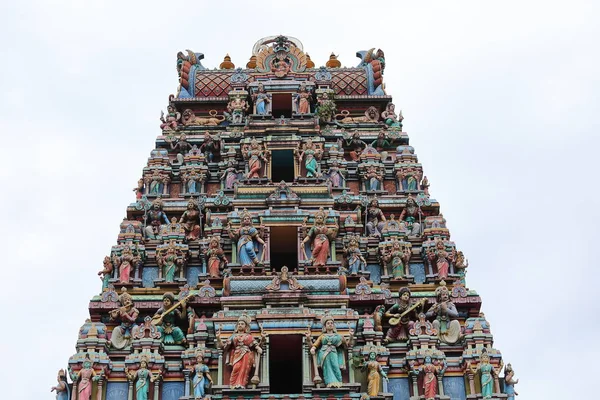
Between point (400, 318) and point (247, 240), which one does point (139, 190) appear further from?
point (400, 318)

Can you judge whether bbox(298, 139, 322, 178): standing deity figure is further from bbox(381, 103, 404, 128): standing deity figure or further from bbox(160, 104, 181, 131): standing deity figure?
bbox(160, 104, 181, 131): standing deity figure

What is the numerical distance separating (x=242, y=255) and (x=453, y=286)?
211 inches

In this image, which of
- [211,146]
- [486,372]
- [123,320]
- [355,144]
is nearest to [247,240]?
[123,320]

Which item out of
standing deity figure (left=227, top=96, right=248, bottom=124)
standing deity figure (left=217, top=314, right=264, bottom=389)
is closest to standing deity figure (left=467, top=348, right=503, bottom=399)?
standing deity figure (left=217, top=314, right=264, bottom=389)

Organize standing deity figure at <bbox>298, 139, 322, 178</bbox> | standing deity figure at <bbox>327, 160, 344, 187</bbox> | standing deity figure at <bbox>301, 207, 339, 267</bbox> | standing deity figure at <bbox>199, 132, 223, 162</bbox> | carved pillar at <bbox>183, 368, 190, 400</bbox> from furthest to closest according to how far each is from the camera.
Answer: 1. standing deity figure at <bbox>199, 132, 223, 162</bbox>
2. standing deity figure at <bbox>327, 160, 344, 187</bbox>
3. standing deity figure at <bbox>298, 139, 322, 178</bbox>
4. standing deity figure at <bbox>301, 207, 339, 267</bbox>
5. carved pillar at <bbox>183, 368, 190, 400</bbox>

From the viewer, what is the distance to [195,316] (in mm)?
29125

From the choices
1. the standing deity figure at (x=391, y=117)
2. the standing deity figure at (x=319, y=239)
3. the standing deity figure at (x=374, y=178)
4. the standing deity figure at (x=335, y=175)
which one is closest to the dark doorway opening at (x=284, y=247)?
the standing deity figure at (x=319, y=239)

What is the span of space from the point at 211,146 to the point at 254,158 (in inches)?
107

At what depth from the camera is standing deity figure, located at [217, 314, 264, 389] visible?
1046 inches

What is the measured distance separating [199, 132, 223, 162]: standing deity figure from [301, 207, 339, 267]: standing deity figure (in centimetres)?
632

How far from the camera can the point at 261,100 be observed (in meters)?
38.1

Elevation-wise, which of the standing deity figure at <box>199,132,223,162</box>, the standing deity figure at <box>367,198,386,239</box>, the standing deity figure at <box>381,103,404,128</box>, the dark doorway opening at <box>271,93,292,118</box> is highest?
the dark doorway opening at <box>271,93,292,118</box>

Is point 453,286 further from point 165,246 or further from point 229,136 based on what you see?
point 229,136

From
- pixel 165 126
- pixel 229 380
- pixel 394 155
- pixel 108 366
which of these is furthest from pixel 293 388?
pixel 165 126
